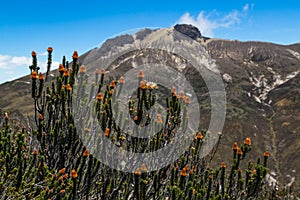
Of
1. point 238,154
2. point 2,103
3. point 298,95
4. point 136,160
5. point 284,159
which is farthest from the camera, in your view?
point 2,103

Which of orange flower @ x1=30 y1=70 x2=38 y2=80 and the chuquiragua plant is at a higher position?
orange flower @ x1=30 y1=70 x2=38 y2=80


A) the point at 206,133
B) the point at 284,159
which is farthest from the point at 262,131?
the point at 206,133

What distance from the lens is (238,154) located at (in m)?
7.27

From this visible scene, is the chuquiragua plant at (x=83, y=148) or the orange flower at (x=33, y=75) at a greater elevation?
the orange flower at (x=33, y=75)

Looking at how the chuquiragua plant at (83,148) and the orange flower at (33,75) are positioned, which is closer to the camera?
the orange flower at (33,75)

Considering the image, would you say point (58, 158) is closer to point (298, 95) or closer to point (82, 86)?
point (82, 86)

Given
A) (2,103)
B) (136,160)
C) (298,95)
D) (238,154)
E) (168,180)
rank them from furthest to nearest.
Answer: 1. (2,103)
2. (298,95)
3. (168,180)
4. (136,160)
5. (238,154)

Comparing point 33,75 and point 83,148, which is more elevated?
point 33,75

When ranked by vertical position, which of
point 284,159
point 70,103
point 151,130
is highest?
point 70,103

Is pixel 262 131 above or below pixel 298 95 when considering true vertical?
below

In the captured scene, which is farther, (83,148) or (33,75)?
(83,148)

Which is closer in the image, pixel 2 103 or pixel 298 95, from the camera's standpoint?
pixel 298 95

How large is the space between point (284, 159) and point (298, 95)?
73747mm

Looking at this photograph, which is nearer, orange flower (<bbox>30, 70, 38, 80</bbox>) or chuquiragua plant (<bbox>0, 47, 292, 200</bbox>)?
orange flower (<bbox>30, 70, 38, 80</bbox>)
